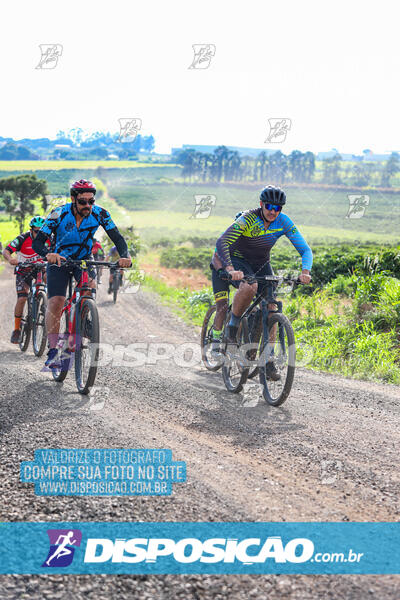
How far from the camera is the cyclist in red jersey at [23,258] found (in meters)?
9.42

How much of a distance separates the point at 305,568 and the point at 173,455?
1873 millimetres

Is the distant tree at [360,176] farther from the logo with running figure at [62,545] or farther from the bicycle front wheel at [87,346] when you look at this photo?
the logo with running figure at [62,545]

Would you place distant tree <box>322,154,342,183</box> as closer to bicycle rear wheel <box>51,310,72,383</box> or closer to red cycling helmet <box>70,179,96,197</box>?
bicycle rear wheel <box>51,310,72,383</box>

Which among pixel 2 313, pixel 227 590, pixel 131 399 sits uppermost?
pixel 227 590

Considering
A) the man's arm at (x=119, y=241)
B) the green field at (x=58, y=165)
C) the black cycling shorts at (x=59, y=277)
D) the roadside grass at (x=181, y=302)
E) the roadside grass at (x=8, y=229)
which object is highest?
the green field at (x=58, y=165)

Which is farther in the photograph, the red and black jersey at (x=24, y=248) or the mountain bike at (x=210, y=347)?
the red and black jersey at (x=24, y=248)

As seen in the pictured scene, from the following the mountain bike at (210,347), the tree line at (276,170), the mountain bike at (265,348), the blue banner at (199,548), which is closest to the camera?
the blue banner at (199,548)

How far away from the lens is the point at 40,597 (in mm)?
2906

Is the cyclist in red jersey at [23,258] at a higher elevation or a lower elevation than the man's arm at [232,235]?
lower

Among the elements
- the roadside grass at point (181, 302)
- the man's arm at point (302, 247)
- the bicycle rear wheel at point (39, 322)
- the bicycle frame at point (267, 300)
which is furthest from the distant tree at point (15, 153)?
the bicycle frame at point (267, 300)

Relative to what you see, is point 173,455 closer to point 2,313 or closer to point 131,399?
point 131,399

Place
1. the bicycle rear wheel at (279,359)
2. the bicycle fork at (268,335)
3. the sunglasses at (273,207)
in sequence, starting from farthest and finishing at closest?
the sunglasses at (273,207) < the bicycle fork at (268,335) < the bicycle rear wheel at (279,359)

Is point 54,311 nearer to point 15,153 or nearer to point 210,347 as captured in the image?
point 210,347

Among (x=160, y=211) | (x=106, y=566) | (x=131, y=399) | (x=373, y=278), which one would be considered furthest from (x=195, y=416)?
(x=160, y=211)
